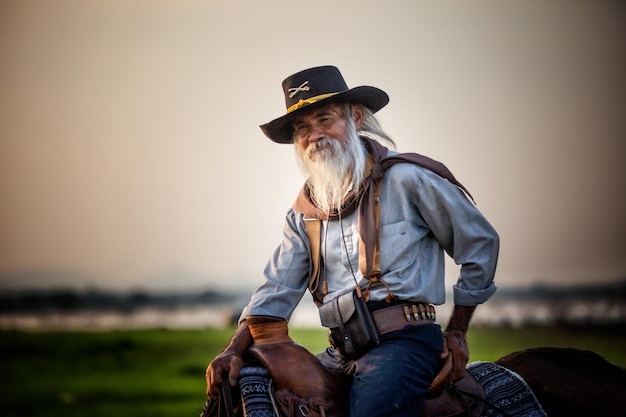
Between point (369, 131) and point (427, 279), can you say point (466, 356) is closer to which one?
point (427, 279)

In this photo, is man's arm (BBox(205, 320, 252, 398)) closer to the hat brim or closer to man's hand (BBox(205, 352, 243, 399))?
man's hand (BBox(205, 352, 243, 399))

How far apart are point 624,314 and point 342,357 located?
8.24 meters

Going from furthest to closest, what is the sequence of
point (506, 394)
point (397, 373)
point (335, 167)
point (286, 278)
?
point (286, 278) → point (335, 167) → point (506, 394) → point (397, 373)

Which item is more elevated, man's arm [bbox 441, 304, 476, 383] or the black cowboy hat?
the black cowboy hat

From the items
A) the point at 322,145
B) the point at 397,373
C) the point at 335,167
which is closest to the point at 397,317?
the point at 397,373

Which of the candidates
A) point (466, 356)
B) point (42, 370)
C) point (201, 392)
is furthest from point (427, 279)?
point (42, 370)

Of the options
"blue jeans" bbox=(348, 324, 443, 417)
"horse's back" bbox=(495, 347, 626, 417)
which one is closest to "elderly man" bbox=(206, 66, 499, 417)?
"blue jeans" bbox=(348, 324, 443, 417)

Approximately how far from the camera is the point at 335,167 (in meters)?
3.51

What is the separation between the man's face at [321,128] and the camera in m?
3.57

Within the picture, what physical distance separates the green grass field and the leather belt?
16.8 feet

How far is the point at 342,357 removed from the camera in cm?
350

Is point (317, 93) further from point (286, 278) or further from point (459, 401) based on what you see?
point (459, 401)

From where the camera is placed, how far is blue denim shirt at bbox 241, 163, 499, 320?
3375 mm

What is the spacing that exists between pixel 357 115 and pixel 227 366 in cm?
123
